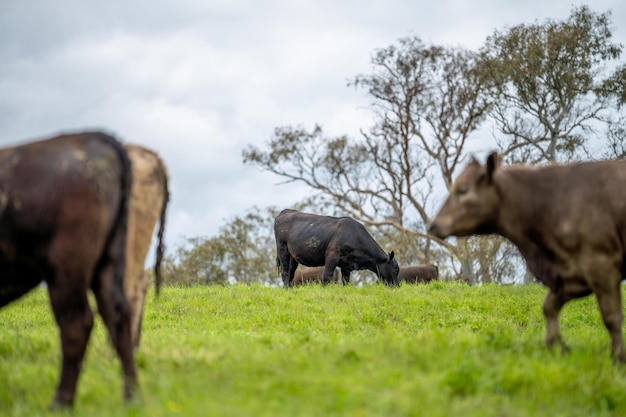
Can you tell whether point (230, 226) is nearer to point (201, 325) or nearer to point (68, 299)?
point (201, 325)

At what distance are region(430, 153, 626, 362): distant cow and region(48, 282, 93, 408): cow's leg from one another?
4.35 meters

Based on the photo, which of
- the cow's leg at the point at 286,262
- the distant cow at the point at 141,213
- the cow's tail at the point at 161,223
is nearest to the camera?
the distant cow at the point at 141,213

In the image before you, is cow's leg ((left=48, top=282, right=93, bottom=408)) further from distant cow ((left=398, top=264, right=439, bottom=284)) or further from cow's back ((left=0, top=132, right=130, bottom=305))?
distant cow ((left=398, top=264, right=439, bottom=284))

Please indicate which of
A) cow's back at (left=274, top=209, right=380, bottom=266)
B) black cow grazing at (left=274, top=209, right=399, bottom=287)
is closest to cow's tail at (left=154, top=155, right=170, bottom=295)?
black cow grazing at (left=274, top=209, right=399, bottom=287)

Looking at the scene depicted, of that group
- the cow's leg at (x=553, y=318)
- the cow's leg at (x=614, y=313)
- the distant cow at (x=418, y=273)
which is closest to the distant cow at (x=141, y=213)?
the cow's leg at (x=553, y=318)

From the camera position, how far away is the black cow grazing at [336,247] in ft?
76.1

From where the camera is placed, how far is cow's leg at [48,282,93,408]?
6.05 m

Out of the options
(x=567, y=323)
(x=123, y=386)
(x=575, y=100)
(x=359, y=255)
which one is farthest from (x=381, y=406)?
(x=575, y=100)

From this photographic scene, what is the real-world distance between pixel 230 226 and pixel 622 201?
44.4 meters

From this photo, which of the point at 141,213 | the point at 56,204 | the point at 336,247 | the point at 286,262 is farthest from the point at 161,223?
the point at 286,262

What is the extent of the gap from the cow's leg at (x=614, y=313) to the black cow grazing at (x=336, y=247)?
14.0 metres

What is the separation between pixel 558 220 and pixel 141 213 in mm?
4596

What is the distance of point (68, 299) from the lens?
6066 millimetres

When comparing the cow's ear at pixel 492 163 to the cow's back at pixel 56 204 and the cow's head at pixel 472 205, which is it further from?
the cow's back at pixel 56 204
